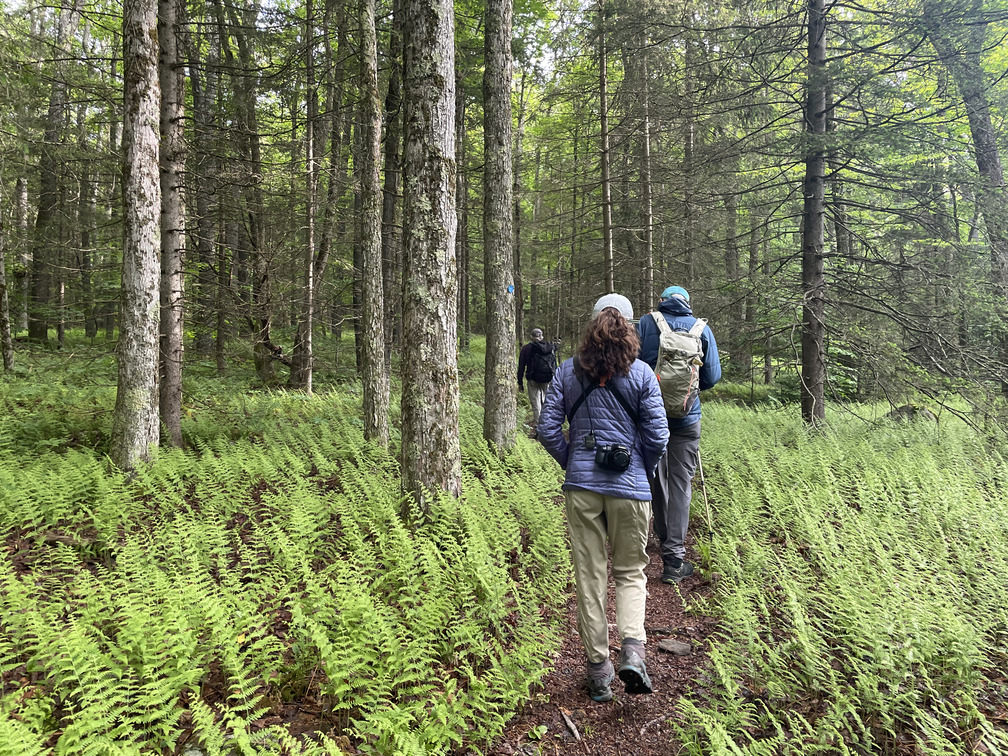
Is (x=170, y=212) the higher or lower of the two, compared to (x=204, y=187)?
lower

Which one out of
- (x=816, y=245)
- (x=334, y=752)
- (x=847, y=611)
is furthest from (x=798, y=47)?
(x=334, y=752)

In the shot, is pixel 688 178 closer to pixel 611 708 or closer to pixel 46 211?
pixel 611 708

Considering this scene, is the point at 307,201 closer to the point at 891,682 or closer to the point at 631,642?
the point at 631,642

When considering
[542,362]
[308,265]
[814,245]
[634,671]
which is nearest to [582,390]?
[634,671]

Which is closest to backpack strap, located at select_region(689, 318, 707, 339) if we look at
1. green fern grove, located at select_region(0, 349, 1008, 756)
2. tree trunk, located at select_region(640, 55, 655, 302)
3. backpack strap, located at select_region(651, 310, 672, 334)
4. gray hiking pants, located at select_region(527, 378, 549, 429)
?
backpack strap, located at select_region(651, 310, 672, 334)

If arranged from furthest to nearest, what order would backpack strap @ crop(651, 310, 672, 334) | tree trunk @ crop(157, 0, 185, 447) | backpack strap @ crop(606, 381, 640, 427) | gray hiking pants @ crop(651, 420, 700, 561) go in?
tree trunk @ crop(157, 0, 185, 447), gray hiking pants @ crop(651, 420, 700, 561), backpack strap @ crop(651, 310, 672, 334), backpack strap @ crop(606, 381, 640, 427)

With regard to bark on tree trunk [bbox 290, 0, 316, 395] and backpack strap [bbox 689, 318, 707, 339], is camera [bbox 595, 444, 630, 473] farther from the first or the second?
bark on tree trunk [bbox 290, 0, 316, 395]

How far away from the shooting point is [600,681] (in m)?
3.36

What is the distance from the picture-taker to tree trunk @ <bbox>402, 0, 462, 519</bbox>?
Result: 15.8 feet

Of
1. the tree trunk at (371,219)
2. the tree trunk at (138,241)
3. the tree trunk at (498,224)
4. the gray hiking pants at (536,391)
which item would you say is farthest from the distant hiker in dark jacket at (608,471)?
the gray hiking pants at (536,391)

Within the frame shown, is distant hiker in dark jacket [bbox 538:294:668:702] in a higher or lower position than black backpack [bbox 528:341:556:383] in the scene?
lower

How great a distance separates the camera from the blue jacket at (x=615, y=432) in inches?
136

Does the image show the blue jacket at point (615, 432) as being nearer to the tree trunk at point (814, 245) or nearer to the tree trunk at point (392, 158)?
the tree trunk at point (814, 245)

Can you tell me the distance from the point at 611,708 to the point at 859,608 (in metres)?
1.78
